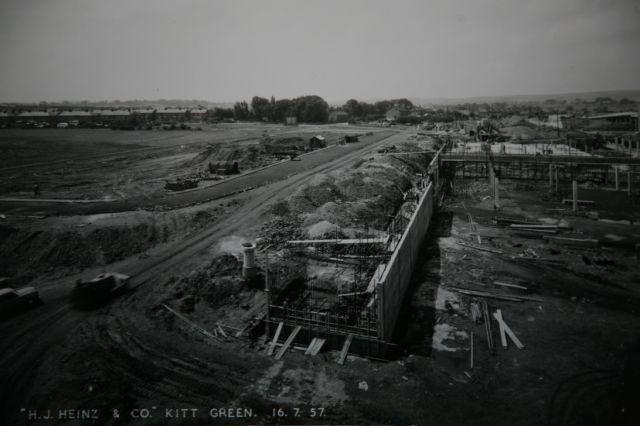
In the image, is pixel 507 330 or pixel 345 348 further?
pixel 507 330

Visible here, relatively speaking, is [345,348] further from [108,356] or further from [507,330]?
[108,356]

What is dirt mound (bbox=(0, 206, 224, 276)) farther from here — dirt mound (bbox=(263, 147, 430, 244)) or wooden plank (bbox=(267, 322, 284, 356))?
wooden plank (bbox=(267, 322, 284, 356))

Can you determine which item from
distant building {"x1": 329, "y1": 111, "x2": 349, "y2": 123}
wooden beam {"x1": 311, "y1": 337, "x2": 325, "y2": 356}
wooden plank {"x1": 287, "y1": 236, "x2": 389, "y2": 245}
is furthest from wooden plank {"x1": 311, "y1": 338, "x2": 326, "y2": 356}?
distant building {"x1": 329, "y1": 111, "x2": 349, "y2": 123}

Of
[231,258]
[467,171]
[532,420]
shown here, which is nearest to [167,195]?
[231,258]

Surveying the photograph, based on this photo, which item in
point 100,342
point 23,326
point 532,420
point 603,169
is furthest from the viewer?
point 603,169

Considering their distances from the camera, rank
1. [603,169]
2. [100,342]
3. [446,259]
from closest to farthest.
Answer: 1. [100,342]
2. [446,259]
3. [603,169]

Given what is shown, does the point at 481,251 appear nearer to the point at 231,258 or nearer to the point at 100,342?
the point at 231,258

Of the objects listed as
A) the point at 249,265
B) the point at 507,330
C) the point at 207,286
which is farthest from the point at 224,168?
the point at 507,330
